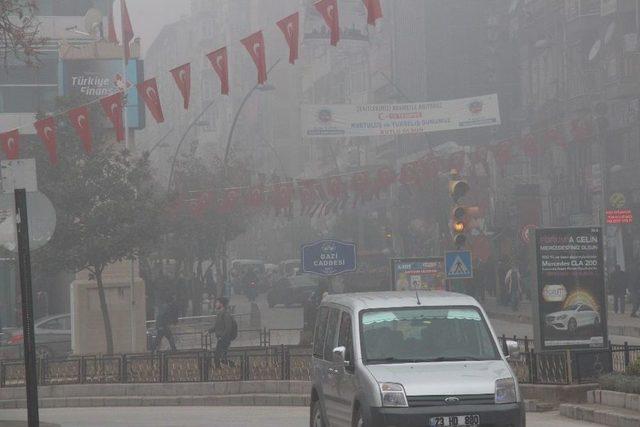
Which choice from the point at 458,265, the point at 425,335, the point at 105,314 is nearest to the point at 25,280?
the point at 425,335

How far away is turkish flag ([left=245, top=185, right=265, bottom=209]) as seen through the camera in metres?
57.1

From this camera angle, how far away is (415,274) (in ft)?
105

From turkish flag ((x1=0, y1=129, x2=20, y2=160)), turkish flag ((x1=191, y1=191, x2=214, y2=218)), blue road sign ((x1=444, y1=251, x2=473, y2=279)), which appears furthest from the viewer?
turkish flag ((x1=191, y1=191, x2=214, y2=218))

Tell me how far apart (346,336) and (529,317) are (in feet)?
96.5

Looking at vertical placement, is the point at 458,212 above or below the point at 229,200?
below

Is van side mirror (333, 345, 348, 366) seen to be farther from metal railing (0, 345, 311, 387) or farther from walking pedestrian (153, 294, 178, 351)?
walking pedestrian (153, 294, 178, 351)

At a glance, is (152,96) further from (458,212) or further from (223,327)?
(458,212)

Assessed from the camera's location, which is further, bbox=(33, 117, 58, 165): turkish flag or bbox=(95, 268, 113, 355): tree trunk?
bbox=(95, 268, 113, 355): tree trunk

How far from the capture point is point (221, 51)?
28156 millimetres

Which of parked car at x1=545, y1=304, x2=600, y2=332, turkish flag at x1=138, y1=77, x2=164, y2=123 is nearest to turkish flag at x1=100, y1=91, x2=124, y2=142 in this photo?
turkish flag at x1=138, y1=77, x2=164, y2=123

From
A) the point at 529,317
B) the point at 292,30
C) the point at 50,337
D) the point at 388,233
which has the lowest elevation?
the point at 529,317

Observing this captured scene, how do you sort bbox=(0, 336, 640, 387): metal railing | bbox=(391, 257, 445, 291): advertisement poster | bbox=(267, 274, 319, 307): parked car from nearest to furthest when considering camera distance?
bbox=(0, 336, 640, 387): metal railing
bbox=(391, 257, 445, 291): advertisement poster
bbox=(267, 274, 319, 307): parked car

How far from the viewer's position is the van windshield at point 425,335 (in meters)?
12.4

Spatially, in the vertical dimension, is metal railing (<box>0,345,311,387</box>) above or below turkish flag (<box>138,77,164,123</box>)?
below
